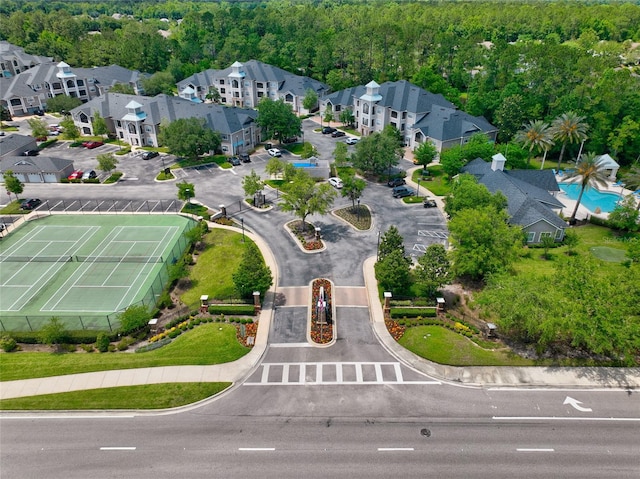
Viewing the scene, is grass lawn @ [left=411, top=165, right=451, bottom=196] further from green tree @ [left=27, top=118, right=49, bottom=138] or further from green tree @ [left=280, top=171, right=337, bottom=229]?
green tree @ [left=27, top=118, right=49, bottom=138]

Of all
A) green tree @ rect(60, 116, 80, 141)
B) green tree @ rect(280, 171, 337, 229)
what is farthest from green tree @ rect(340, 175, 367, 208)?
green tree @ rect(60, 116, 80, 141)

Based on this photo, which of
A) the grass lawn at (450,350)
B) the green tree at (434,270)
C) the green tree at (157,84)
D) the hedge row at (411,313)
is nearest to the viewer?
the grass lawn at (450,350)

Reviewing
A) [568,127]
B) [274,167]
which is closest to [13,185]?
[274,167]

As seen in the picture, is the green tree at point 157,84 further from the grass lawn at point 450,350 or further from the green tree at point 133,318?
the grass lawn at point 450,350

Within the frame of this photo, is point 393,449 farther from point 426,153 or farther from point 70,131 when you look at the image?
point 70,131

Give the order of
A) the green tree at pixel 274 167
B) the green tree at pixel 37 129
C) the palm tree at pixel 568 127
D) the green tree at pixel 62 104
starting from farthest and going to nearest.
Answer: the green tree at pixel 62 104, the green tree at pixel 37 129, the palm tree at pixel 568 127, the green tree at pixel 274 167

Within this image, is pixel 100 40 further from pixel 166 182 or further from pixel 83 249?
pixel 83 249

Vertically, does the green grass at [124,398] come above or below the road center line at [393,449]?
below

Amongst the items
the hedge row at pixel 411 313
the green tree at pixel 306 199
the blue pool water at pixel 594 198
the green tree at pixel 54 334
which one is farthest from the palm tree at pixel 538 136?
the green tree at pixel 54 334
